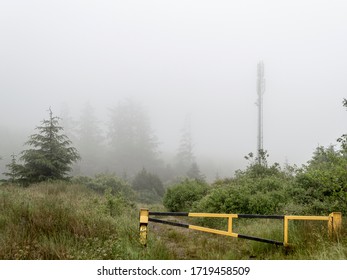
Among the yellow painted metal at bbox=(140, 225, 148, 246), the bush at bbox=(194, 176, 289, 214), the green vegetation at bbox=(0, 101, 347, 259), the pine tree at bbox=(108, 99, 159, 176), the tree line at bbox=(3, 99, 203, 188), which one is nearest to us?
the green vegetation at bbox=(0, 101, 347, 259)

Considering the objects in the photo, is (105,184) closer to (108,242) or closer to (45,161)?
(45,161)

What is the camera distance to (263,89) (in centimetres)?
4300

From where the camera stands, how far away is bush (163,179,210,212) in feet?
44.7

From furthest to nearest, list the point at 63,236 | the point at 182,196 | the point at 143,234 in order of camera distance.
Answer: the point at 182,196
the point at 143,234
the point at 63,236

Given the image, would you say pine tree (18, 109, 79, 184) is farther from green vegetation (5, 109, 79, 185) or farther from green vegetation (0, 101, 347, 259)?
green vegetation (0, 101, 347, 259)

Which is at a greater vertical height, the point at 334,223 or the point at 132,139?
the point at 132,139

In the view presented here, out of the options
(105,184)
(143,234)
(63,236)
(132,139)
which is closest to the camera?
(63,236)

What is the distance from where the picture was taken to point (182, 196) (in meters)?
13.8

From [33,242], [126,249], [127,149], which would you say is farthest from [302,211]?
[127,149]

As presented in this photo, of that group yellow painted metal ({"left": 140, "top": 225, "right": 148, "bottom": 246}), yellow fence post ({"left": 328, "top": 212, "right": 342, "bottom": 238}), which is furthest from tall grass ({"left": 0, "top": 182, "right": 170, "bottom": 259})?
yellow fence post ({"left": 328, "top": 212, "right": 342, "bottom": 238})

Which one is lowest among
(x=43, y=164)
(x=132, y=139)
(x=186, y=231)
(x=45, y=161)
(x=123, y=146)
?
(x=186, y=231)

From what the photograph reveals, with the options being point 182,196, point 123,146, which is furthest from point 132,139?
point 182,196

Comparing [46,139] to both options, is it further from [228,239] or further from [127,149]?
[127,149]

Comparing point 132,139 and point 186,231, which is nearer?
point 186,231
